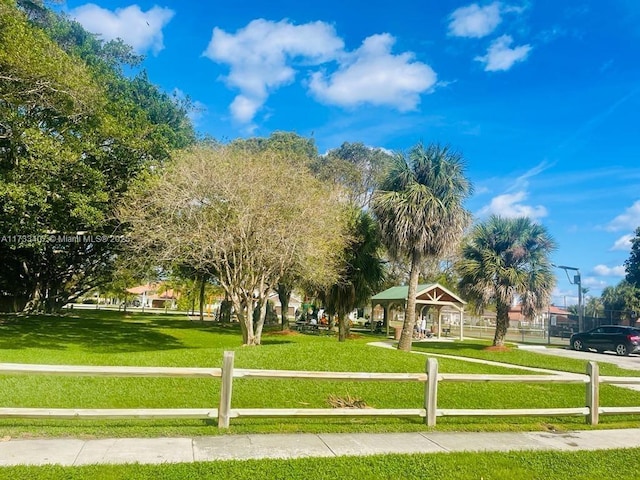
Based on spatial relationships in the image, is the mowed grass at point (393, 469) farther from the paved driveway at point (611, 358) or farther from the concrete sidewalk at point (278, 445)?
the paved driveway at point (611, 358)

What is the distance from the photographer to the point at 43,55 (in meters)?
14.9

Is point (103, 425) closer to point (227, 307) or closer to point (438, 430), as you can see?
point (438, 430)

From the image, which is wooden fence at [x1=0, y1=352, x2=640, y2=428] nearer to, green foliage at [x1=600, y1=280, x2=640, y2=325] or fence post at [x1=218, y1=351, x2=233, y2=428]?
fence post at [x1=218, y1=351, x2=233, y2=428]

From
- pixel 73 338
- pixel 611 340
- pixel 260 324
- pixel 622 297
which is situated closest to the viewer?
pixel 260 324

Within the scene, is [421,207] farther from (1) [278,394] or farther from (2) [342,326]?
(1) [278,394]

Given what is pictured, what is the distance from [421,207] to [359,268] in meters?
6.05

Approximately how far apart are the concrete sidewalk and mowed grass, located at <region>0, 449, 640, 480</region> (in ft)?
0.85

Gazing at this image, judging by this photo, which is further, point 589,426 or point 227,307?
point 227,307

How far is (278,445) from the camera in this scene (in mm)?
6145

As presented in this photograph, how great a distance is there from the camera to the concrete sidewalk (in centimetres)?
532

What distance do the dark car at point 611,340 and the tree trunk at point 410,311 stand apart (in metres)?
12.7

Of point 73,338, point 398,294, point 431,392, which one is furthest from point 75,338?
point 431,392

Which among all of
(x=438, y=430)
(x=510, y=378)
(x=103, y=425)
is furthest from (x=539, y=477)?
(x=103, y=425)

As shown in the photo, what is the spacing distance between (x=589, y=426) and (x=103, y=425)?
7.56 meters
